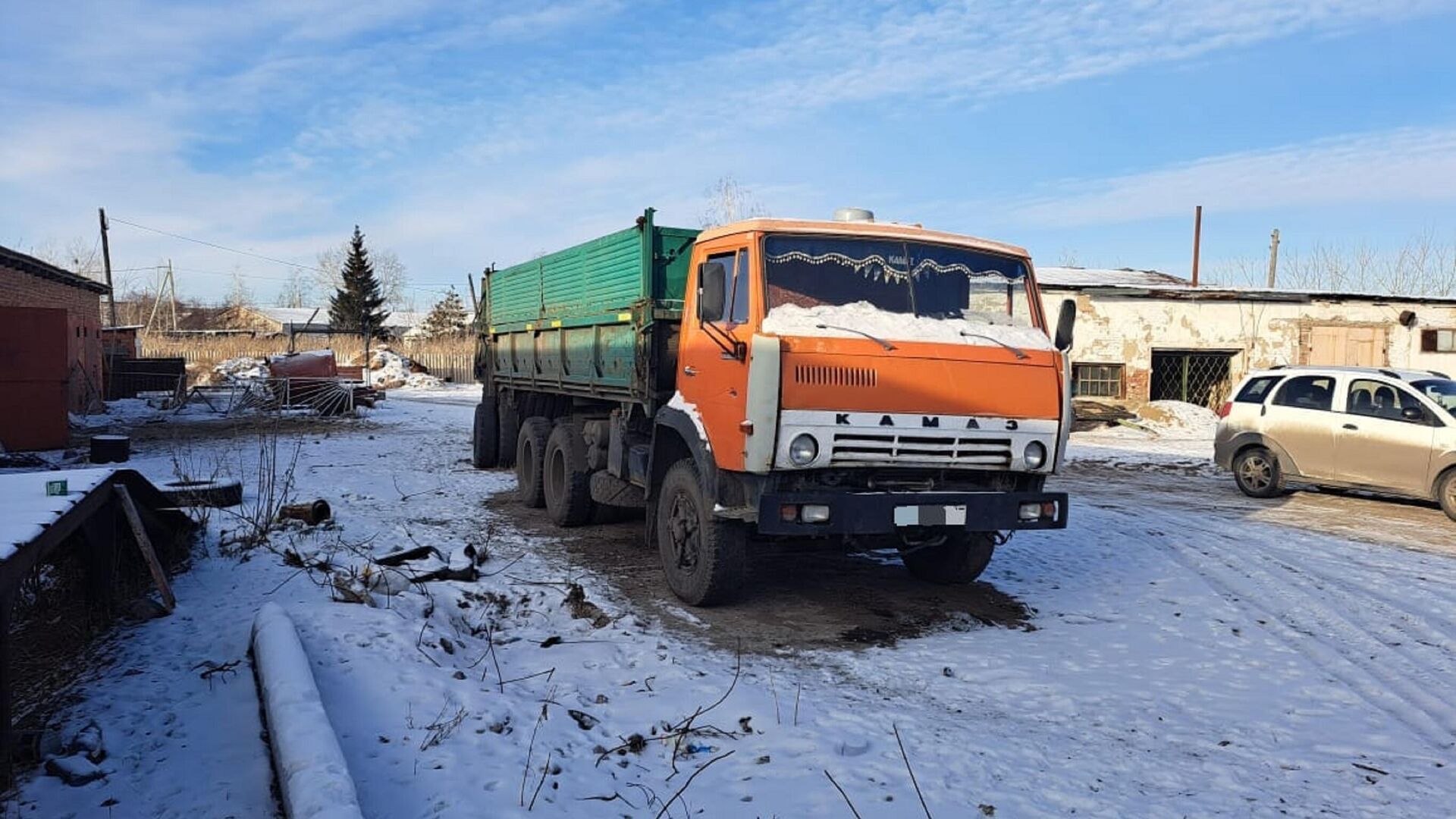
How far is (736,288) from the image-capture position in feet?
20.1

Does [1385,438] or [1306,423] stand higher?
[1306,423]

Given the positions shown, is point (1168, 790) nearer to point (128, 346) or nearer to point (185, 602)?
point (185, 602)

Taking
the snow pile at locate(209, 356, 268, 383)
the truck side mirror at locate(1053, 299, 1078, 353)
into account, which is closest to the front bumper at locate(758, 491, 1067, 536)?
the truck side mirror at locate(1053, 299, 1078, 353)

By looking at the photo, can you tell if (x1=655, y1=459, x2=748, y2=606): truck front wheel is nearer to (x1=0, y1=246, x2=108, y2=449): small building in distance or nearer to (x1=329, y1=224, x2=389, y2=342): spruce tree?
(x1=0, y1=246, x2=108, y2=449): small building in distance

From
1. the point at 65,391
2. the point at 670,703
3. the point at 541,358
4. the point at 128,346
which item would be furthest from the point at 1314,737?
the point at 128,346

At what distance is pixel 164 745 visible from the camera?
3820 millimetres

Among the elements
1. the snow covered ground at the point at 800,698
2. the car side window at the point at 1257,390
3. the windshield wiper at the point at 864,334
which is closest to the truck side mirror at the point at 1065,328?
the windshield wiper at the point at 864,334

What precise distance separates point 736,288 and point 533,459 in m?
4.54

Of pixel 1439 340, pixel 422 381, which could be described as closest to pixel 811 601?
pixel 1439 340

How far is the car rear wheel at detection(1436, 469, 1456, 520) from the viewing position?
10.1 meters

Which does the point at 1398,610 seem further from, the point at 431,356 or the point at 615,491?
the point at 431,356

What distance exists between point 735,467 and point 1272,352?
23.1 meters

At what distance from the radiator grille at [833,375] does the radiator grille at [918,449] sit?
30 centimetres

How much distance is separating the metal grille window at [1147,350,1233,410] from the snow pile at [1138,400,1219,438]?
3.64ft
